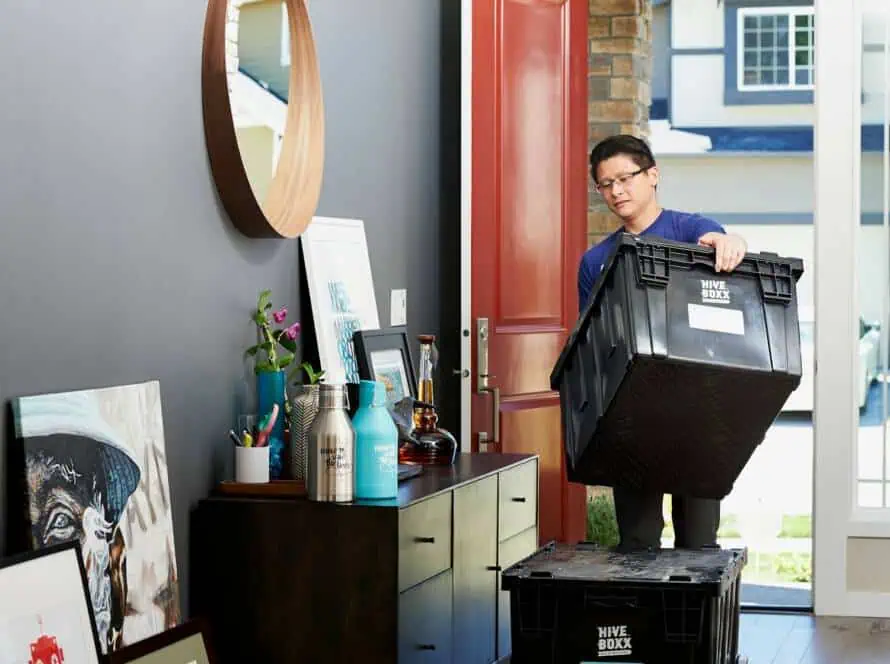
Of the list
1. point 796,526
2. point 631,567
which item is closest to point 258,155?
point 631,567

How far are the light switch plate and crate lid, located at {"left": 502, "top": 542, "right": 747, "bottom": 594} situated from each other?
1439mm

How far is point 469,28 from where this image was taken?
4801 millimetres

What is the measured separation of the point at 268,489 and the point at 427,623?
473mm

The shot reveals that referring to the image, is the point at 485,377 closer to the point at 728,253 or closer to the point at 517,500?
the point at 517,500

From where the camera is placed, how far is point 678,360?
9.24ft

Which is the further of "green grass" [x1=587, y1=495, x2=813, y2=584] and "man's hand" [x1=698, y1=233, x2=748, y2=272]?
"green grass" [x1=587, y1=495, x2=813, y2=584]

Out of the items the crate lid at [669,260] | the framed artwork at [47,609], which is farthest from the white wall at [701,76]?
the framed artwork at [47,609]

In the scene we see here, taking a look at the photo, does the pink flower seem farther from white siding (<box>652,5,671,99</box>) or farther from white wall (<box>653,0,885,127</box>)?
white wall (<box>653,0,885,127</box>)

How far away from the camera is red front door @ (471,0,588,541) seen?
4.84 metres

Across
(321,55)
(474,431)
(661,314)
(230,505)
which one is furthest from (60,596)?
(474,431)

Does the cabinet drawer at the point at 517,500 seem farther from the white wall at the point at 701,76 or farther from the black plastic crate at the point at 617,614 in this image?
the white wall at the point at 701,76

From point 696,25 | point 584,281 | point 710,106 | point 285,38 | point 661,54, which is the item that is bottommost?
point 584,281

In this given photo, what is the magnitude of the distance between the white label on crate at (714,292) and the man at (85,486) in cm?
122

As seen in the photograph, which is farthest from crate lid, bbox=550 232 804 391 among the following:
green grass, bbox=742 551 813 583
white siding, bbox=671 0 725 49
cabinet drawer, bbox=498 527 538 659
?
white siding, bbox=671 0 725 49
